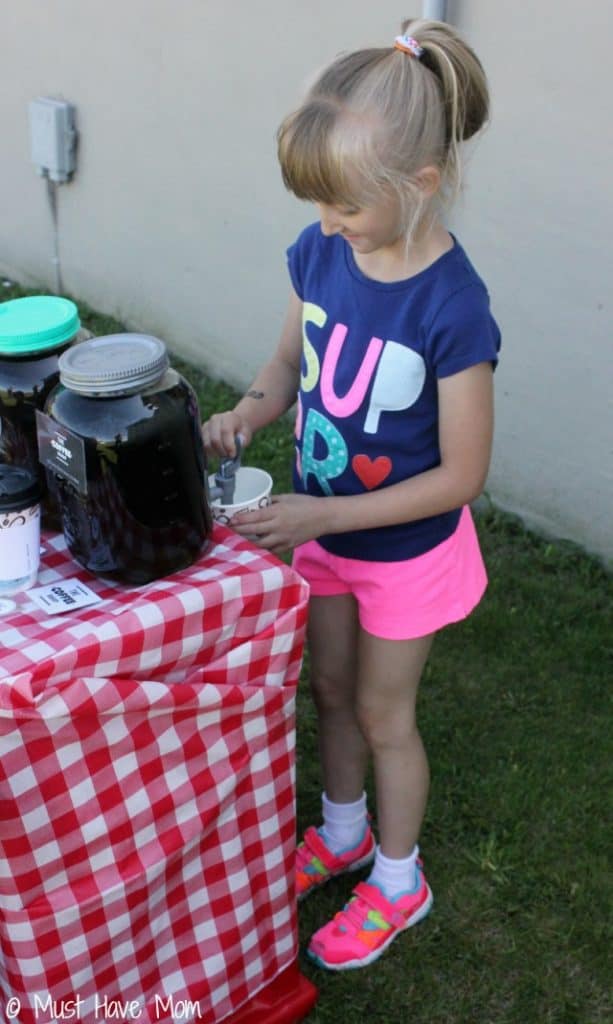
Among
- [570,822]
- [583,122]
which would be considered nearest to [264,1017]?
[570,822]

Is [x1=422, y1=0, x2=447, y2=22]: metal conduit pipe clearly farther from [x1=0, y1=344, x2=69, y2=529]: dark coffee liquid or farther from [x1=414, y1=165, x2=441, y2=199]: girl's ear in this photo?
[x1=0, y1=344, x2=69, y2=529]: dark coffee liquid

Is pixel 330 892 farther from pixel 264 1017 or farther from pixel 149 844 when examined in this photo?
pixel 149 844

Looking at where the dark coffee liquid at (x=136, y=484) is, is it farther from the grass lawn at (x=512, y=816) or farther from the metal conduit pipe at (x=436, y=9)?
the metal conduit pipe at (x=436, y=9)

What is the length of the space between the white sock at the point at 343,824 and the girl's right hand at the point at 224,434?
2.60ft

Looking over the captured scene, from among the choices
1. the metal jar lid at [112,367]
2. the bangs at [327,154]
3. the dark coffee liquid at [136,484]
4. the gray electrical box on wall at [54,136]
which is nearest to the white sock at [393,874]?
the dark coffee liquid at [136,484]

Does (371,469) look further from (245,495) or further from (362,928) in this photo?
(362,928)

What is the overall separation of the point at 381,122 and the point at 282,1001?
1414 mm

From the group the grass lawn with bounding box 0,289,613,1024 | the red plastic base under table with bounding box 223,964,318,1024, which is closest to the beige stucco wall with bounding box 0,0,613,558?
the grass lawn with bounding box 0,289,613,1024

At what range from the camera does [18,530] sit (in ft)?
4.92

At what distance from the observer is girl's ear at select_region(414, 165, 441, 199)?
1.59 meters

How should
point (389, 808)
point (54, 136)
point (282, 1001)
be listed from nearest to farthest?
point (282, 1001) < point (389, 808) < point (54, 136)

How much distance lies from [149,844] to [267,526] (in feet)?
1.54

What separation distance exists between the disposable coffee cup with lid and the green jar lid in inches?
7.1

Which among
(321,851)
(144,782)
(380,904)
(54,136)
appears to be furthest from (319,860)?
(54,136)
